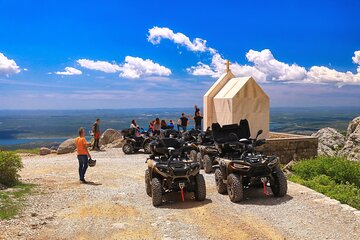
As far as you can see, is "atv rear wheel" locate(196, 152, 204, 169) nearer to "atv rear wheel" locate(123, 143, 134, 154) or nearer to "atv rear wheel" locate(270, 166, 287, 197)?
"atv rear wheel" locate(270, 166, 287, 197)

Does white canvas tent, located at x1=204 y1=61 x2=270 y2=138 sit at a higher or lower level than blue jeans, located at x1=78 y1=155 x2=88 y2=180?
higher

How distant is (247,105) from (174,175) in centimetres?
1090

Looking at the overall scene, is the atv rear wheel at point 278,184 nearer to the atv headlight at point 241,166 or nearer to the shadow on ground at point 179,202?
the atv headlight at point 241,166

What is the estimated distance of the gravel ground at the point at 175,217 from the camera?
7051 mm

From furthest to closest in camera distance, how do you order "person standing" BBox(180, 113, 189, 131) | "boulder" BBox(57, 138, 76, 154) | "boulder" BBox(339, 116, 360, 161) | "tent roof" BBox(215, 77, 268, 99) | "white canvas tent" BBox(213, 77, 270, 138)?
"boulder" BBox(57, 138, 76, 154) → "boulder" BBox(339, 116, 360, 161) → "person standing" BBox(180, 113, 189, 131) → "tent roof" BBox(215, 77, 268, 99) → "white canvas tent" BBox(213, 77, 270, 138)

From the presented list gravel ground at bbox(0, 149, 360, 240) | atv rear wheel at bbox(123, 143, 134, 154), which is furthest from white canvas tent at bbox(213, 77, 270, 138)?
gravel ground at bbox(0, 149, 360, 240)

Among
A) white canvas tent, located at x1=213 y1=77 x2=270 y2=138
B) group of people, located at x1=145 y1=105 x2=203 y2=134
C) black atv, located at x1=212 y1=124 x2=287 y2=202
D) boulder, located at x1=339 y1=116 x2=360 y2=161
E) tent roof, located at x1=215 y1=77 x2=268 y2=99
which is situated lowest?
boulder, located at x1=339 y1=116 x2=360 y2=161

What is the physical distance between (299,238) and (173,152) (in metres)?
3.84

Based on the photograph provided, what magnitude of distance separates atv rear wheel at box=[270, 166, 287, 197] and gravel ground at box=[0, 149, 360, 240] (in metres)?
0.18

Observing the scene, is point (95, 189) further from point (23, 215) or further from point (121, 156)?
point (121, 156)

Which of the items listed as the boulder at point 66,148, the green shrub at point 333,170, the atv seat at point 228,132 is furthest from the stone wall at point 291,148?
the boulder at point 66,148

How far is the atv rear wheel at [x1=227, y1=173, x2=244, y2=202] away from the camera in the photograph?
9094 millimetres

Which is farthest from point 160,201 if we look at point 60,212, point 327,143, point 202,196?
point 327,143

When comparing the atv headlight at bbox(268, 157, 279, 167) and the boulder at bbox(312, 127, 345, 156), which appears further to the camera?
the boulder at bbox(312, 127, 345, 156)
